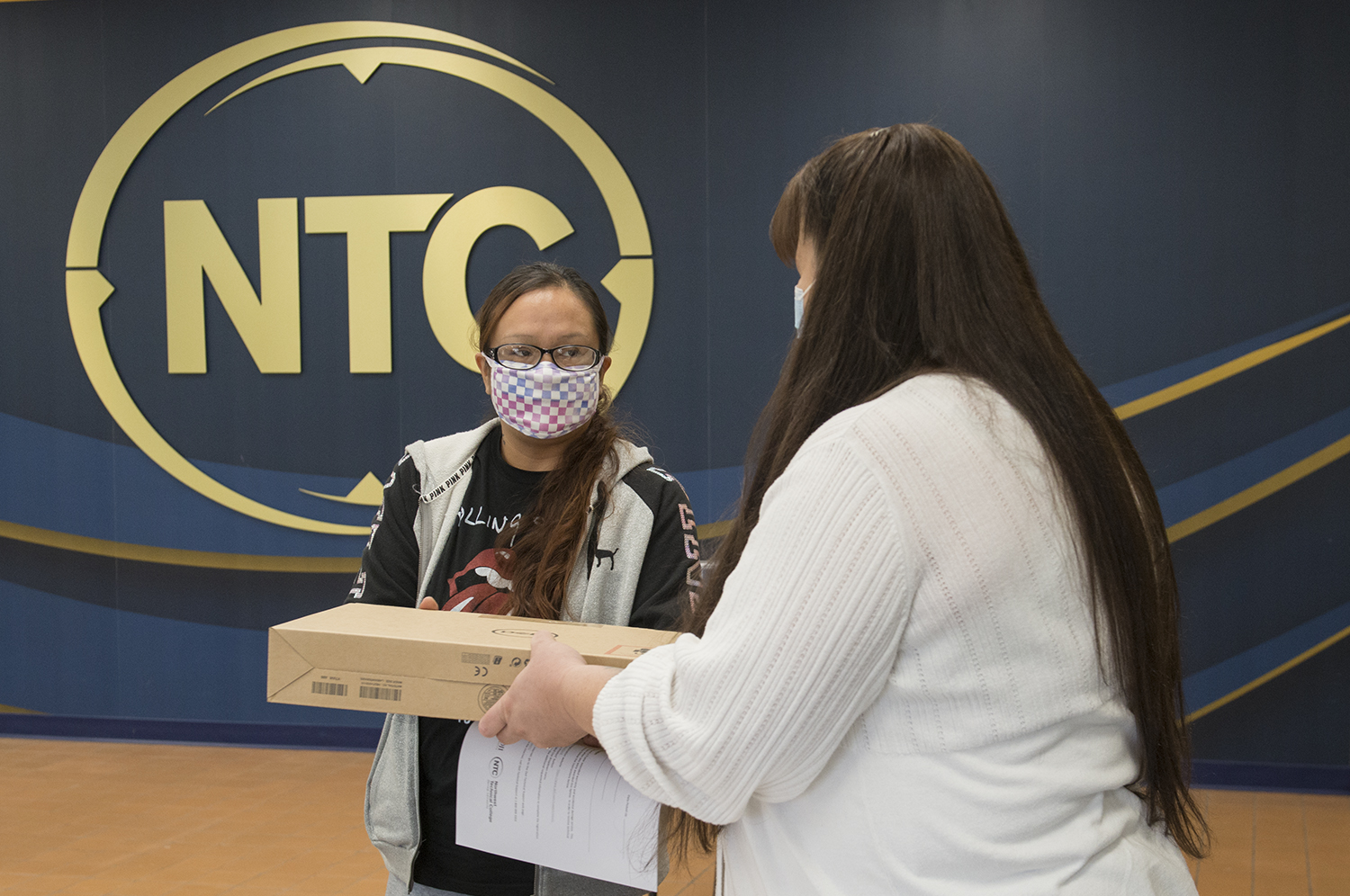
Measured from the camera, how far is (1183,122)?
4492 millimetres

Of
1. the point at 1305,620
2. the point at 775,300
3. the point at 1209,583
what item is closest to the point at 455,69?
the point at 775,300

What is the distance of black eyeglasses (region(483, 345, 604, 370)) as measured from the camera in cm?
193

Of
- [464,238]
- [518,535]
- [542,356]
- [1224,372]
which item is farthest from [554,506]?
[1224,372]

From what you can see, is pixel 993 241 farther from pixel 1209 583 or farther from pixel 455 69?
pixel 455 69

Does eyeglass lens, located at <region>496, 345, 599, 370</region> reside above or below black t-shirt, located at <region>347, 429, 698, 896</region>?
above

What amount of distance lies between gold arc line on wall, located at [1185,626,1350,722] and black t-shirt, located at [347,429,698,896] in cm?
355

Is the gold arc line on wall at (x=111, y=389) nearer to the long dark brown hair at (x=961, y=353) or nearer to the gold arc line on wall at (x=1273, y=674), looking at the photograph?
the gold arc line on wall at (x=1273, y=674)

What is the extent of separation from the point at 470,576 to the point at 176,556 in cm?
402

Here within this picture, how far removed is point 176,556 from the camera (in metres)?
5.19

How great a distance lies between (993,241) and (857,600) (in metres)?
0.37

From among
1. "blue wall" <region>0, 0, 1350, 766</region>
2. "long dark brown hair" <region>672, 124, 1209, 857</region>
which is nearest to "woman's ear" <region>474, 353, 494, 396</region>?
"long dark brown hair" <region>672, 124, 1209, 857</region>

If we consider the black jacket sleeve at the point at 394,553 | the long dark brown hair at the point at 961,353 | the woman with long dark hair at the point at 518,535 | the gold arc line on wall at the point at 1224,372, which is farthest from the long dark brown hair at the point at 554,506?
the gold arc line on wall at the point at 1224,372

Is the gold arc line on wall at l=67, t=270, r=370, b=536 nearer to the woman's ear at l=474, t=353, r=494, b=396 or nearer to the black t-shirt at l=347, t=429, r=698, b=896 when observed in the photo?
the woman's ear at l=474, t=353, r=494, b=396

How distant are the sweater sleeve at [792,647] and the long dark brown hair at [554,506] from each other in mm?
688
